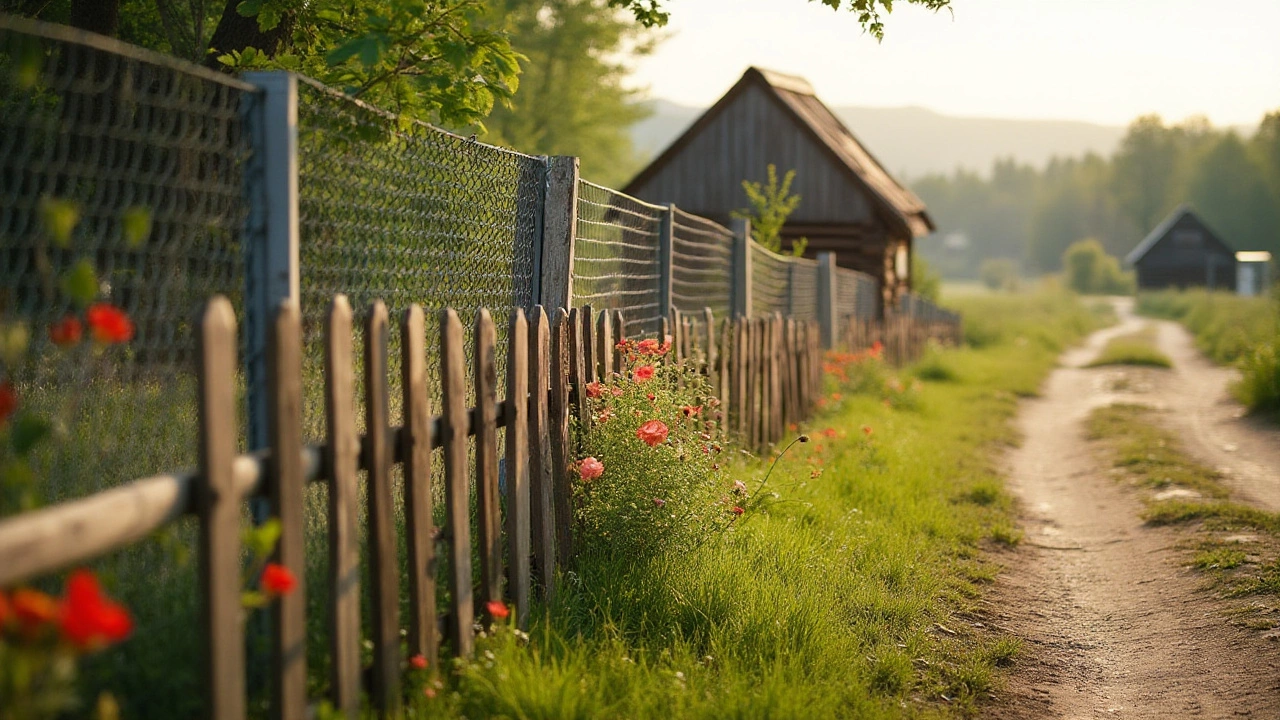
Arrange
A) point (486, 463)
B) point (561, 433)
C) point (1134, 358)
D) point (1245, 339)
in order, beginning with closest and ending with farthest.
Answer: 1. point (486, 463)
2. point (561, 433)
3. point (1245, 339)
4. point (1134, 358)

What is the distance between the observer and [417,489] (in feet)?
10.9

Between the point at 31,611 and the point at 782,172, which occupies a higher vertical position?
the point at 782,172

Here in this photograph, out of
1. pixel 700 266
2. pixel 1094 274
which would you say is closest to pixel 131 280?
pixel 700 266

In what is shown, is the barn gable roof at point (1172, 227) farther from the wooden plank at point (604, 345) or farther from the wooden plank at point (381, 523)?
the wooden plank at point (381, 523)

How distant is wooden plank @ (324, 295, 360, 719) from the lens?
2.92 metres

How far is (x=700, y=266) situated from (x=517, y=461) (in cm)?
511

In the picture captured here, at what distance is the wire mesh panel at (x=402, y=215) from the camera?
353cm

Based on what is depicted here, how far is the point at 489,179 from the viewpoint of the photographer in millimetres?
4770

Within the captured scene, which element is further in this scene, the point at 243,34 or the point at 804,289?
the point at 804,289

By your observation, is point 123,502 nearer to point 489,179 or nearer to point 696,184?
point 489,179

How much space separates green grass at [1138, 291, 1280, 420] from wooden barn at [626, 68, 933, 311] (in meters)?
6.14

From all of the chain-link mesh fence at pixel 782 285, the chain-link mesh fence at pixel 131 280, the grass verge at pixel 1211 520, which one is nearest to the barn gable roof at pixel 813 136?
the chain-link mesh fence at pixel 782 285

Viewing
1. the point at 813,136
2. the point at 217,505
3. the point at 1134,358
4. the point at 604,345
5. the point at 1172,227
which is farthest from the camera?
the point at 1172,227

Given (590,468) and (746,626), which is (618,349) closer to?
(590,468)
